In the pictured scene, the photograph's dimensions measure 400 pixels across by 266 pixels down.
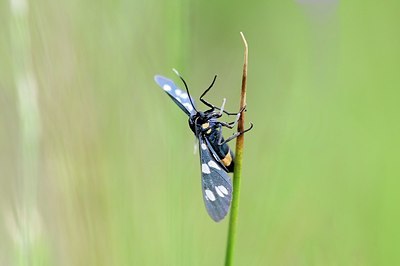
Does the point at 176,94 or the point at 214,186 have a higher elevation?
the point at 176,94

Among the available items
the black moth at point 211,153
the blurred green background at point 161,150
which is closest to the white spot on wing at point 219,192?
the black moth at point 211,153

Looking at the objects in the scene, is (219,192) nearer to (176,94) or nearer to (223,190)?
(223,190)

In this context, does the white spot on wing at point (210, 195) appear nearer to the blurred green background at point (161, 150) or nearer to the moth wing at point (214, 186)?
the moth wing at point (214, 186)

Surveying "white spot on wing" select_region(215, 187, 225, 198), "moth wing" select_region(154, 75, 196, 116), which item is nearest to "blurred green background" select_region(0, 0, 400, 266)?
"moth wing" select_region(154, 75, 196, 116)

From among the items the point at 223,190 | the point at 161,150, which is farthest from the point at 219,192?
the point at 161,150

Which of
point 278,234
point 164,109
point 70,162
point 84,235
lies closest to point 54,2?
point 164,109

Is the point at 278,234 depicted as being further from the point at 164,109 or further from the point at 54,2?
the point at 54,2
